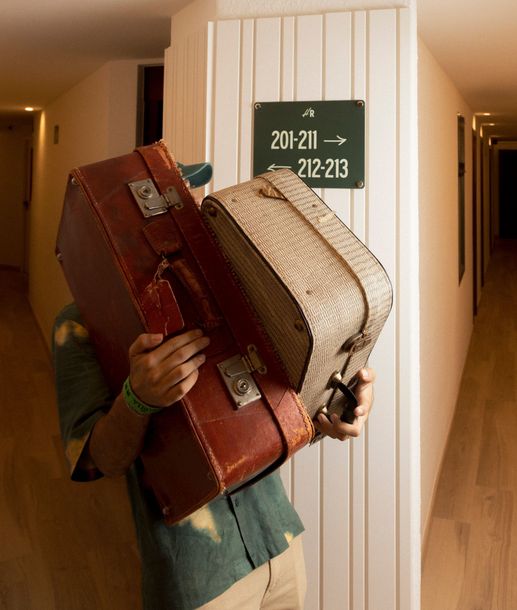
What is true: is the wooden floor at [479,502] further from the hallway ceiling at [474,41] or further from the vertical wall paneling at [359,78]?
the hallway ceiling at [474,41]

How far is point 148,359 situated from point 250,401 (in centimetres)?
16

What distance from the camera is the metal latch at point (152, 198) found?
35.2 inches

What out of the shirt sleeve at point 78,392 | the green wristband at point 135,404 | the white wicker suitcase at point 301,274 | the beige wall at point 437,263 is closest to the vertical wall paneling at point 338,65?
the beige wall at point 437,263

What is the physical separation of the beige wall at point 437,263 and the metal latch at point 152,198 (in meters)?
2.09

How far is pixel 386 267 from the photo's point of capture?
6.48 ft

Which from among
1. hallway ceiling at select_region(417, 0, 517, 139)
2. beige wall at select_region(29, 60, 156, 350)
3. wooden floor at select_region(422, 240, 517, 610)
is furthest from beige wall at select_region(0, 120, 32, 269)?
wooden floor at select_region(422, 240, 517, 610)

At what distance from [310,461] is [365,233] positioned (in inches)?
31.0

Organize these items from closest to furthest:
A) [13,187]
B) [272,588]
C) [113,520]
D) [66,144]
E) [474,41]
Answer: [272,588], [474,41], [113,520], [66,144], [13,187]

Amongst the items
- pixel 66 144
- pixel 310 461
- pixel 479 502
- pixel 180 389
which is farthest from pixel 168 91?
pixel 66 144

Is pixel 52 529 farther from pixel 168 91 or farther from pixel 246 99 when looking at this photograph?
pixel 246 99

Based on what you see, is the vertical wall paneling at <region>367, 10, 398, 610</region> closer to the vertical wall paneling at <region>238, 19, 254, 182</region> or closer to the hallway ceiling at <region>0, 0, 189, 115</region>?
the vertical wall paneling at <region>238, 19, 254, 182</region>

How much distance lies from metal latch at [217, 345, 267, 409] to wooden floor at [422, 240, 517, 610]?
2.19 metres

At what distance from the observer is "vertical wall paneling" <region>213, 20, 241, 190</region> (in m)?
2.05

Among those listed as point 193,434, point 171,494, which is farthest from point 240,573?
point 193,434
